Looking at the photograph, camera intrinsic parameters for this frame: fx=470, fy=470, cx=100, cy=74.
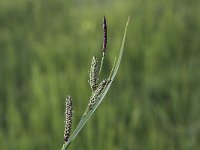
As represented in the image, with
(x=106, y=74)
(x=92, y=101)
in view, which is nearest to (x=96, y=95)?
(x=92, y=101)

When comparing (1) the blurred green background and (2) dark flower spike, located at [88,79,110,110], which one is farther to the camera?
(1) the blurred green background

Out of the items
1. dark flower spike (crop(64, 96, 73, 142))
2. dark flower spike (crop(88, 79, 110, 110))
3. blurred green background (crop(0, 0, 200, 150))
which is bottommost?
blurred green background (crop(0, 0, 200, 150))

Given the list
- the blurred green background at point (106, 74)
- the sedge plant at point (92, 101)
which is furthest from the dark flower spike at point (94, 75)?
the blurred green background at point (106, 74)


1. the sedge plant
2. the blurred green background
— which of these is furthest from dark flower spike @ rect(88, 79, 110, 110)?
the blurred green background

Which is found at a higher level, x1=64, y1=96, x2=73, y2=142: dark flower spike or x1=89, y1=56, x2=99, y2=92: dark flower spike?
x1=89, y1=56, x2=99, y2=92: dark flower spike

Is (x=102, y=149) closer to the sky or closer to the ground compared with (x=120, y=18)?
closer to the ground

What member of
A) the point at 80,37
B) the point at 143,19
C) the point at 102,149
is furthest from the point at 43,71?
the point at 102,149

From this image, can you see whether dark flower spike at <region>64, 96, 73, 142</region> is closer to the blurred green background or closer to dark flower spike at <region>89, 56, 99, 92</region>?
dark flower spike at <region>89, 56, 99, 92</region>

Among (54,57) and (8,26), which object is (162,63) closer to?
(54,57)
